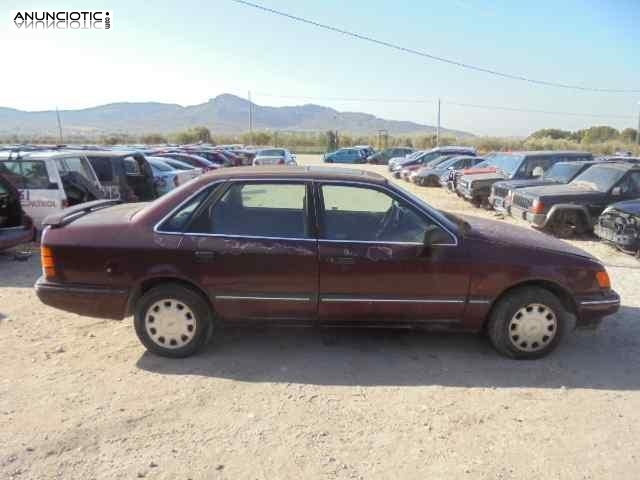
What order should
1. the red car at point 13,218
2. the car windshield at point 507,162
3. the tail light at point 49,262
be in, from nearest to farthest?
the tail light at point 49,262 < the red car at point 13,218 < the car windshield at point 507,162

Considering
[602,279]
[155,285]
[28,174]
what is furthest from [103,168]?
[602,279]

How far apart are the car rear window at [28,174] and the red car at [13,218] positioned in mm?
759

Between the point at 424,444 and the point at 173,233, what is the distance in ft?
8.20

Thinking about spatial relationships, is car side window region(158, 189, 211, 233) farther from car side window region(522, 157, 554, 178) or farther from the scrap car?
car side window region(522, 157, 554, 178)

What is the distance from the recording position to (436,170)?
68.5 ft

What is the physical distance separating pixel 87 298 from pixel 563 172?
1112 cm

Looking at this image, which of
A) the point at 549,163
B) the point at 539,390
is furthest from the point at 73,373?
the point at 549,163

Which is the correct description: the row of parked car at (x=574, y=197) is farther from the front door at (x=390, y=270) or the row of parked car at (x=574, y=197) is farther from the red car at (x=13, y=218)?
the red car at (x=13, y=218)

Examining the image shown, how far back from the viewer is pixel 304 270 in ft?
12.5

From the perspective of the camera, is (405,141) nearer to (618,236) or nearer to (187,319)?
(618,236)

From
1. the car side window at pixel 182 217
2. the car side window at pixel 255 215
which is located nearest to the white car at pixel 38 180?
the car side window at pixel 182 217

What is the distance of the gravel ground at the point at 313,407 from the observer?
2740 millimetres

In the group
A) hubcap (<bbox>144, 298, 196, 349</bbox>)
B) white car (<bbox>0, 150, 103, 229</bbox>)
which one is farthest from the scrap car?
white car (<bbox>0, 150, 103, 229</bbox>)

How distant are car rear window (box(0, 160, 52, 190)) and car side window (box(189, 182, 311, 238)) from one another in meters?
5.46
